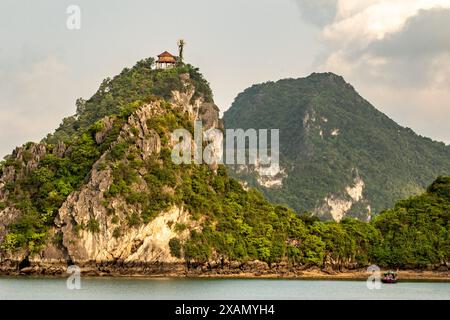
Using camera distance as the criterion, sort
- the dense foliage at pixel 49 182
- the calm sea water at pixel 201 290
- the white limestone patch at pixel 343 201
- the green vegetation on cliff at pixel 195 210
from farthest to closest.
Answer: the white limestone patch at pixel 343 201, the green vegetation on cliff at pixel 195 210, the dense foliage at pixel 49 182, the calm sea water at pixel 201 290

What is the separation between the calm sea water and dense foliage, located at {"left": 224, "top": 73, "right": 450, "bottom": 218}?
214ft

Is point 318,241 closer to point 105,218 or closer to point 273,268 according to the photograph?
point 273,268

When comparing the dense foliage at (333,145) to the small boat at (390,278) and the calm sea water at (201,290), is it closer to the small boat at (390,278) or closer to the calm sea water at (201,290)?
the small boat at (390,278)

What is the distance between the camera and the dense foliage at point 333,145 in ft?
424

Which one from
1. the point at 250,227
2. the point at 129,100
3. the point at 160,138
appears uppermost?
the point at 129,100

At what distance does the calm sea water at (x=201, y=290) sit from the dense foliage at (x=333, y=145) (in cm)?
6516

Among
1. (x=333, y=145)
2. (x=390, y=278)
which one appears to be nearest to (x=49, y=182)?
(x=390, y=278)

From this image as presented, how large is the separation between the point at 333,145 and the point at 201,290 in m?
87.6

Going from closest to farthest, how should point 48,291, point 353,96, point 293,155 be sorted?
point 48,291
point 293,155
point 353,96

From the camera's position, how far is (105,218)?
63656mm

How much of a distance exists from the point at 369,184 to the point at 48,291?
3539 inches

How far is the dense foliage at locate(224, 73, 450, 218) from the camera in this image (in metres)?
129

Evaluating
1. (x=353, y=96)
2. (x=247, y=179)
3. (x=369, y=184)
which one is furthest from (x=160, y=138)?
(x=353, y=96)

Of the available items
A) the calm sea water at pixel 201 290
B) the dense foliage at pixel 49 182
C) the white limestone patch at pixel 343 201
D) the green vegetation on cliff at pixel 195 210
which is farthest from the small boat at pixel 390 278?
A: the white limestone patch at pixel 343 201
